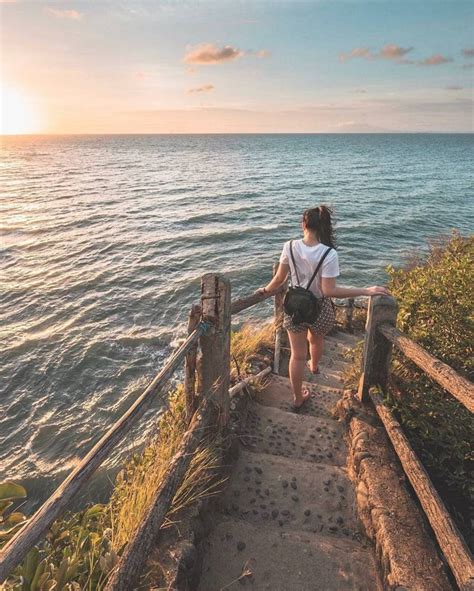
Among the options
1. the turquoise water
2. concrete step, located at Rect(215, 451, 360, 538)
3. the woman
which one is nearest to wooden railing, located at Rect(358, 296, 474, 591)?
the woman

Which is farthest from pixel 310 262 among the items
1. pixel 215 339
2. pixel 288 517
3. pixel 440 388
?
pixel 288 517

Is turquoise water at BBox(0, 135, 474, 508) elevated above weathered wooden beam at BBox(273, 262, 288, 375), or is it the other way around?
weathered wooden beam at BBox(273, 262, 288, 375)

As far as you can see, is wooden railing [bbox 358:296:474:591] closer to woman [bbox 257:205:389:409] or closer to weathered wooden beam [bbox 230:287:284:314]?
woman [bbox 257:205:389:409]

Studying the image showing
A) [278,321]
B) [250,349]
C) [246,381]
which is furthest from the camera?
[250,349]

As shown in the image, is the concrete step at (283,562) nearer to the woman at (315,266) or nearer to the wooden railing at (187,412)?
the wooden railing at (187,412)

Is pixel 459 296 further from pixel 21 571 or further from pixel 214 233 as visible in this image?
pixel 214 233

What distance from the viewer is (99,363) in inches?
406

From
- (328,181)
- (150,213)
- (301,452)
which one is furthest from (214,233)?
(328,181)

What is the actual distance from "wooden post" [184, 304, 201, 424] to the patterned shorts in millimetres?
1288

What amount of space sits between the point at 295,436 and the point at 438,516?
2088 mm

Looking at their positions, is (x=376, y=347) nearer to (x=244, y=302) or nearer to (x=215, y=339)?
(x=244, y=302)

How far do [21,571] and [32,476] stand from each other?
203 inches

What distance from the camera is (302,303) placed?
13.9 feet

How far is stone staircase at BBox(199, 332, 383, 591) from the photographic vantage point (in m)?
2.91
